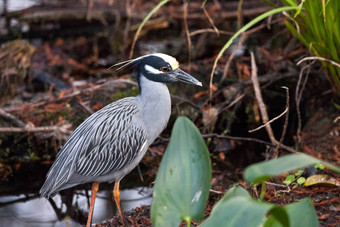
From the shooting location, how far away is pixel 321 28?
4.22 metres

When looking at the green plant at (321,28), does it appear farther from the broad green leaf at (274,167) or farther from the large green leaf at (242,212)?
the large green leaf at (242,212)

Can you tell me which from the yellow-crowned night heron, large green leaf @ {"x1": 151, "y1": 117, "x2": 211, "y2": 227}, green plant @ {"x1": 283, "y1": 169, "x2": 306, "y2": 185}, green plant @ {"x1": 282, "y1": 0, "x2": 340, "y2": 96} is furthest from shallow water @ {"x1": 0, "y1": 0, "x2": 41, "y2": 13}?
large green leaf @ {"x1": 151, "y1": 117, "x2": 211, "y2": 227}

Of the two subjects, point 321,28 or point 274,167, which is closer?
point 274,167

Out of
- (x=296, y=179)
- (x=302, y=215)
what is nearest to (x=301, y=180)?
(x=296, y=179)

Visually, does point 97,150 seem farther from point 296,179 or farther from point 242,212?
point 242,212

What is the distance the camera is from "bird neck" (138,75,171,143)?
4109mm

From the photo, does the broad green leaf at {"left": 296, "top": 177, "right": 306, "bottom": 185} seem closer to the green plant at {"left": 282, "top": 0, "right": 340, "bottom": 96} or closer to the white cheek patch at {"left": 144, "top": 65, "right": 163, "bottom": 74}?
the green plant at {"left": 282, "top": 0, "right": 340, "bottom": 96}

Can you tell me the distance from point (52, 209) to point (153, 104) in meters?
1.42

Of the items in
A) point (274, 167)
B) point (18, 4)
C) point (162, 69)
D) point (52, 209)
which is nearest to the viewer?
point (274, 167)

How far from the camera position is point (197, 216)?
293cm

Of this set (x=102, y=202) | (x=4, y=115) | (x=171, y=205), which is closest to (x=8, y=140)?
(x=4, y=115)

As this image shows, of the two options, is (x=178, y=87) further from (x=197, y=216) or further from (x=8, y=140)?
(x=197, y=216)

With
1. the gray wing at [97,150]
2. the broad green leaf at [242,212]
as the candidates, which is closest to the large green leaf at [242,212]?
the broad green leaf at [242,212]

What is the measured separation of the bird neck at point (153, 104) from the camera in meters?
4.11
